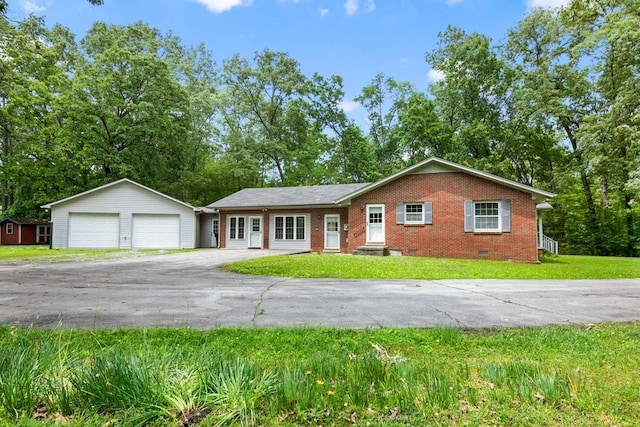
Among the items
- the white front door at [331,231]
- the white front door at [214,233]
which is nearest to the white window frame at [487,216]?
the white front door at [331,231]

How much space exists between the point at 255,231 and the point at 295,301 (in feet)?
54.6

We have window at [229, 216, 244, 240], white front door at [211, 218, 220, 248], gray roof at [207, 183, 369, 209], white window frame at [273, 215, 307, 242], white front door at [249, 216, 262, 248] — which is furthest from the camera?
white front door at [211, 218, 220, 248]

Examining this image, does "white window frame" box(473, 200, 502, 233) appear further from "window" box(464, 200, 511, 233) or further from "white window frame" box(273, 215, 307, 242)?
"white window frame" box(273, 215, 307, 242)

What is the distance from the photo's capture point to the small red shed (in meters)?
28.2

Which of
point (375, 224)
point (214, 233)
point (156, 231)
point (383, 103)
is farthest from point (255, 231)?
point (383, 103)

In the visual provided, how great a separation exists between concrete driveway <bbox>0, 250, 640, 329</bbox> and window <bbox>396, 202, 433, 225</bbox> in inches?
293

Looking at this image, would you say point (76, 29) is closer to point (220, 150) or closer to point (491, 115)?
point (220, 150)

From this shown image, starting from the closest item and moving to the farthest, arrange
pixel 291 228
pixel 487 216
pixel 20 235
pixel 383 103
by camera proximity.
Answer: pixel 487 216
pixel 291 228
pixel 20 235
pixel 383 103

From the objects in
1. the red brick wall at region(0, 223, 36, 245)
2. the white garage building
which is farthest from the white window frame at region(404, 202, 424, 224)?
the red brick wall at region(0, 223, 36, 245)

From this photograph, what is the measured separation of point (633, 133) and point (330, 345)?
21303 millimetres

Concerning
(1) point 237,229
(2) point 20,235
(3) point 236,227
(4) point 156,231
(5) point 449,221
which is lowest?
(2) point 20,235

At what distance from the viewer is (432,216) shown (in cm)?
1717

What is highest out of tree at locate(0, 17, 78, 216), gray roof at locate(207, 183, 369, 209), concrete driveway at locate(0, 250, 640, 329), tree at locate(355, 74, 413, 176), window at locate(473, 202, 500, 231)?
tree at locate(355, 74, 413, 176)

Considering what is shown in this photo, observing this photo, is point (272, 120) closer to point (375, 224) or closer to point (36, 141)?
point (36, 141)
